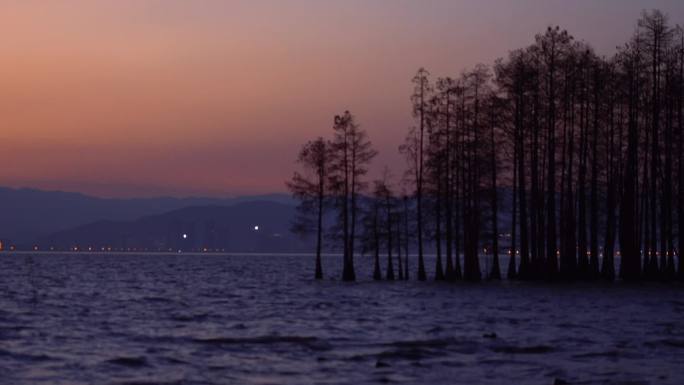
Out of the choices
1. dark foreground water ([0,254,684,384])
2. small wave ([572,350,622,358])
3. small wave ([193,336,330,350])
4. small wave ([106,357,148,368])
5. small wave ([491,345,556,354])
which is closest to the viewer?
dark foreground water ([0,254,684,384])

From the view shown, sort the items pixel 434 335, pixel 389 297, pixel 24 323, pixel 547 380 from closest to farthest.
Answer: pixel 547 380
pixel 434 335
pixel 24 323
pixel 389 297

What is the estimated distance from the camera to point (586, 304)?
44625mm

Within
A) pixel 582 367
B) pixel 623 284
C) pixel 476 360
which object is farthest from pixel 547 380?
pixel 623 284

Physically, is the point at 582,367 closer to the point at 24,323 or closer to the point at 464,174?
the point at 24,323

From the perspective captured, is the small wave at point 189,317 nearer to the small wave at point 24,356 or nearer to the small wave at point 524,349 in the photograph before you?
the small wave at point 24,356

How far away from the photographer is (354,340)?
1218 inches

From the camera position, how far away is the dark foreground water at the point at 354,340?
22.7 meters

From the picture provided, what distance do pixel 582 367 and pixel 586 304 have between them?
72.8ft

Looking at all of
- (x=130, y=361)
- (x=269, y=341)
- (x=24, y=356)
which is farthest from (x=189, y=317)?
(x=130, y=361)

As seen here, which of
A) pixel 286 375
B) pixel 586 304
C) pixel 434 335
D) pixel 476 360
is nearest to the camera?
pixel 286 375

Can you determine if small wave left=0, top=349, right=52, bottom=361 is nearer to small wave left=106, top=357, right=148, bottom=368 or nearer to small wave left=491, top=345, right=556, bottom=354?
small wave left=106, top=357, right=148, bottom=368

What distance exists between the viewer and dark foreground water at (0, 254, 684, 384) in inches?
892

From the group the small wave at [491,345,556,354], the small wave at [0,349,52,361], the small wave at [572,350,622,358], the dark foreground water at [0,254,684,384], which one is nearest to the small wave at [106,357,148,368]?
the dark foreground water at [0,254,684,384]

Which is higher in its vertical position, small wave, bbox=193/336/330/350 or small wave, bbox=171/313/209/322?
small wave, bbox=171/313/209/322
